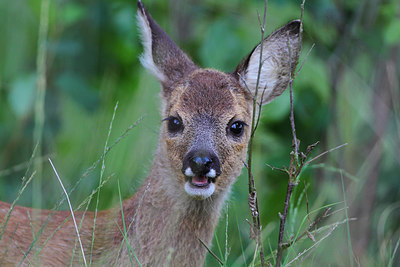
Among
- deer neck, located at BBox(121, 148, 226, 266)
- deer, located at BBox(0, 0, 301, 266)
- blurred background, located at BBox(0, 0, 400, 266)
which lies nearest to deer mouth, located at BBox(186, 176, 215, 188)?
deer, located at BBox(0, 0, 301, 266)

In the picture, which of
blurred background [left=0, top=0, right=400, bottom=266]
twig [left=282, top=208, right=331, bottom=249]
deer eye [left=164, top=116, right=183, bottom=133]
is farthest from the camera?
blurred background [left=0, top=0, right=400, bottom=266]

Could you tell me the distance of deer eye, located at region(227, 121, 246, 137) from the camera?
4.47 m

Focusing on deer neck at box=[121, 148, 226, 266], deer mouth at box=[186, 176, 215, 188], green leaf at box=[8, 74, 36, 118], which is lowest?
deer neck at box=[121, 148, 226, 266]

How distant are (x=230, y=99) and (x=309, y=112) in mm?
1776

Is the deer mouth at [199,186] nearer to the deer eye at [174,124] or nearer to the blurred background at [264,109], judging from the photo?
the deer eye at [174,124]

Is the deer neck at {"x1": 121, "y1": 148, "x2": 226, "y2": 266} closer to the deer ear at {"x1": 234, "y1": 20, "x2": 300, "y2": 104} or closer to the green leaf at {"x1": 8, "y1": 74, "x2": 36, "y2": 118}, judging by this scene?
the deer ear at {"x1": 234, "y1": 20, "x2": 300, "y2": 104}

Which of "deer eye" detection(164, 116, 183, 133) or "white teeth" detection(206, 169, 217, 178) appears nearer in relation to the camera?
"white teeth" detection(206, 169, 217, 178)

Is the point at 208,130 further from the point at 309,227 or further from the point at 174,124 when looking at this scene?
the point at 309,227

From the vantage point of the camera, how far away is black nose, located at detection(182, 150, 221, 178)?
399cm

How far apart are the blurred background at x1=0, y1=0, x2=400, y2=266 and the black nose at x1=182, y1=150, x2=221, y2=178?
4.56 feet

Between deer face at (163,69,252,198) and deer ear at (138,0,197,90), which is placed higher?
deer ear at (138,0,197,90)

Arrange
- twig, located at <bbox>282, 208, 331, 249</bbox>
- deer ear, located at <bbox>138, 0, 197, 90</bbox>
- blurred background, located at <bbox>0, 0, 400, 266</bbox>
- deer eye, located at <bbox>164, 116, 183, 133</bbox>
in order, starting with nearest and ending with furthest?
1. twig, located at <bbox>282, 208, 331, 249</bbox>
2. deer eye, located at <bbox>164, 116, 183, 133</bbox>
3. deer ear, located at <bbox>138, 0, 197, 90</bbox>
4. blurred background, located at <bbox>0, 0, 400, 266</bbox>

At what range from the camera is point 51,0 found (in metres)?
6.29

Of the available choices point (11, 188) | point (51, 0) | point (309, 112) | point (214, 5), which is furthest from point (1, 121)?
point (309, 112)
